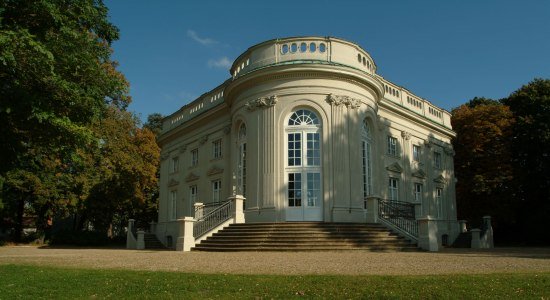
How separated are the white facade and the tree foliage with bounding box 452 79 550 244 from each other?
769cm

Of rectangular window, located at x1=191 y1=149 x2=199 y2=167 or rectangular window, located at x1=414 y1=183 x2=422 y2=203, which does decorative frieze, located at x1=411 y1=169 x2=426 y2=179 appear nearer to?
rectangular window, located at x1=414 y1=183 x2=422 y2=203

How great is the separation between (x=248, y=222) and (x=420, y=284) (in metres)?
13.6

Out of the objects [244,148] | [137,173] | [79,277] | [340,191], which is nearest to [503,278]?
[79,277]

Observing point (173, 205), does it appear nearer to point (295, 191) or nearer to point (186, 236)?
point (186, 236)

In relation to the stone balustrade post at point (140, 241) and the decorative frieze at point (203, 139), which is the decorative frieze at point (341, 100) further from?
the stone balustrade post at point (140, 241)

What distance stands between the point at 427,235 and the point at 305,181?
5.43m

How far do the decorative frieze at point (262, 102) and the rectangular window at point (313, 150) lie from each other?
2.17 meters

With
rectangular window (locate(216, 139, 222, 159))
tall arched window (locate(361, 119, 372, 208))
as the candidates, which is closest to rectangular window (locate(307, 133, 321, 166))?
tall arched window (locate(361, 119, 372, 208))

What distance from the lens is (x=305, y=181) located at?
795 inches

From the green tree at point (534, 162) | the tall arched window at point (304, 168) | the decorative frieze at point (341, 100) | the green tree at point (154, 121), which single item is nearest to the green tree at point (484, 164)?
the green tree at point (534, 162)

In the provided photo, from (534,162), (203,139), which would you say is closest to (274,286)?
(203,139)

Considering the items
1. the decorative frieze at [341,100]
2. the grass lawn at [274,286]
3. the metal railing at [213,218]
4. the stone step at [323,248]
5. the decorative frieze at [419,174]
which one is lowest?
the stone step at [323,248]

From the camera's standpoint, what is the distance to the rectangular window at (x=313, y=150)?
20.4m

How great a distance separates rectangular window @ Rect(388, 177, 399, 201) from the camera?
25.1 meters
